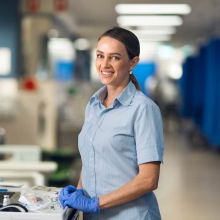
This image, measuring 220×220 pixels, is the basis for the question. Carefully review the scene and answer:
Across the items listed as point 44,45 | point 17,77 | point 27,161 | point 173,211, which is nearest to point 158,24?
point 44,45

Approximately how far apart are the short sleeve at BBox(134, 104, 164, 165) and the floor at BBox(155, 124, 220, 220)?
2569 mm

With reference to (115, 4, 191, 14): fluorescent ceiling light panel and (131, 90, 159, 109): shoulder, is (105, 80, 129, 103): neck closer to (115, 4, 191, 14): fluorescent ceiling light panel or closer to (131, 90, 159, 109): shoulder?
(131, 90, 159, 109): shoulder

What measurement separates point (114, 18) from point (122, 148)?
24.6 feet

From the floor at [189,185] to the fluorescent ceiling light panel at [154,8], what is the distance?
2834 mm

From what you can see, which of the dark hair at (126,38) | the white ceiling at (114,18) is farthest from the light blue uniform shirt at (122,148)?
the white ceiling at (114,18)

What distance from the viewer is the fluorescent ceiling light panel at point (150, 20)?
742cm

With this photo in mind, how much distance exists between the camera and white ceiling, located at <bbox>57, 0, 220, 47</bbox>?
665 cm

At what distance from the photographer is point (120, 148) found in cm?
135

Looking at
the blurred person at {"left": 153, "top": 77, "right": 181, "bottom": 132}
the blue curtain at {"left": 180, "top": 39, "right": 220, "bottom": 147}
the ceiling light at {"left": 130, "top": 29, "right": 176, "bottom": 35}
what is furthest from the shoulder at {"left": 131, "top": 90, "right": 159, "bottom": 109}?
the blurred person at {"left": 153, "top": 77, "right": 181, "bottom": 132}

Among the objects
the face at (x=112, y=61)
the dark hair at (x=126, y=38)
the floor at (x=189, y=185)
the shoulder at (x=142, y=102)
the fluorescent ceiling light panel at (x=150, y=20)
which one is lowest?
the floor at (x=189, y=185)

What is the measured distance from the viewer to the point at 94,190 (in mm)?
1417

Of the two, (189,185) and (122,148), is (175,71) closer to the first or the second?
(189,185)

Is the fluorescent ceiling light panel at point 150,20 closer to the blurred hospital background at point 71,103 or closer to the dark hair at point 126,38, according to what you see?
the blurred hospital background at point 71,103

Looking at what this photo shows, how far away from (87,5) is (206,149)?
4088 millimetres
